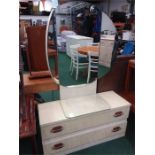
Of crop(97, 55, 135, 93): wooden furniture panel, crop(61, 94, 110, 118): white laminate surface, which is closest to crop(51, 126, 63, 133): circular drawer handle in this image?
crop(61, 94, 110, 118): white laminate surface

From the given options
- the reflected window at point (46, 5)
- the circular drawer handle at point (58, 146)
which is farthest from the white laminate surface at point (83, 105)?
the reflected window at point (46, 5)

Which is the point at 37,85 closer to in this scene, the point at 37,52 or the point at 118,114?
the point at 37,52

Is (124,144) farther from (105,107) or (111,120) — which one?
(105,107)

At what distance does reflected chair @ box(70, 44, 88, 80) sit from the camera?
1.17 m

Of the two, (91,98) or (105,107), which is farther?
(91,98)

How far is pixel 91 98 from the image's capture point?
140 centimetres

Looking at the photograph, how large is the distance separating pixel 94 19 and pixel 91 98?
2.19ft

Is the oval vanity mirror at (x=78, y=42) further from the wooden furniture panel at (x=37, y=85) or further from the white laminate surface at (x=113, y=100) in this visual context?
the white laminate surface at (x=113, y=100)

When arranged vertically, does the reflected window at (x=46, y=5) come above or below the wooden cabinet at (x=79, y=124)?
above

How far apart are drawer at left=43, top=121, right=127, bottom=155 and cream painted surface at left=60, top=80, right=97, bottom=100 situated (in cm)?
32

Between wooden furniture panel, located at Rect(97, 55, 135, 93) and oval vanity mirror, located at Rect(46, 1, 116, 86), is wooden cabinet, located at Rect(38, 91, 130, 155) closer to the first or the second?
wooden furniture panel, located at Rect(97, 55, 135, 93)

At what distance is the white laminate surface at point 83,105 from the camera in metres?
1.19
